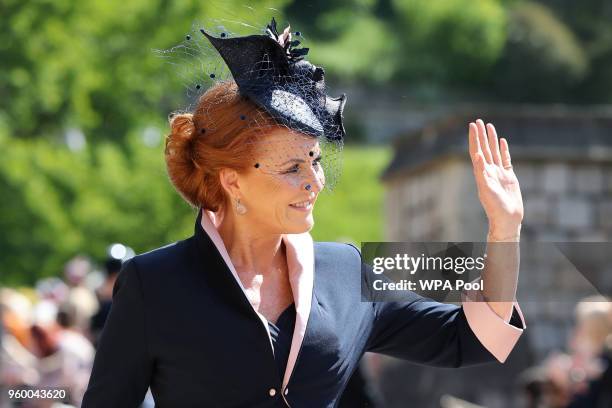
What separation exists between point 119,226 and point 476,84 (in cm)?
3965

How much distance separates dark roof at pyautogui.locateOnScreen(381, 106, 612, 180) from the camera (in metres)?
15.7

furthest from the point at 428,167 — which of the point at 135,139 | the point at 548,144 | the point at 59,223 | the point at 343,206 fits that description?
the point at 343,206

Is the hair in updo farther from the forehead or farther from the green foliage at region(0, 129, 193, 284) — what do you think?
the green foliage at region(0, 129, 193, 284)

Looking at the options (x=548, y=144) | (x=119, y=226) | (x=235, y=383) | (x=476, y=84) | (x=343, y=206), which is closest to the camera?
(x=235, y=383)

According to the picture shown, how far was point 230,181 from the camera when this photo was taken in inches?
152

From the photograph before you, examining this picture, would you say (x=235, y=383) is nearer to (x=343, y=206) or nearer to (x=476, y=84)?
(x=343, y=206)

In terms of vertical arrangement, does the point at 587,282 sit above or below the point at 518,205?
below

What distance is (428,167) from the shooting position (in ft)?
54.2

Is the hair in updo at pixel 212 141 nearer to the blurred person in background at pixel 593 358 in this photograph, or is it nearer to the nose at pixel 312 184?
the nose at pixel 312 184

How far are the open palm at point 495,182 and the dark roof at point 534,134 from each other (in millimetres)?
11388

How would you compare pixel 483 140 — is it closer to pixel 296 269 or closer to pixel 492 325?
pixel 492 325

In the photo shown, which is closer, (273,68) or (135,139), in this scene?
(273,68)

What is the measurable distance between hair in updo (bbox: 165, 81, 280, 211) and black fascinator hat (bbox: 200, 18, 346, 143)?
0.04m

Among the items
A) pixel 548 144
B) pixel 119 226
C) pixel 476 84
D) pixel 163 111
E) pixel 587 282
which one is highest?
pixel 587 282
